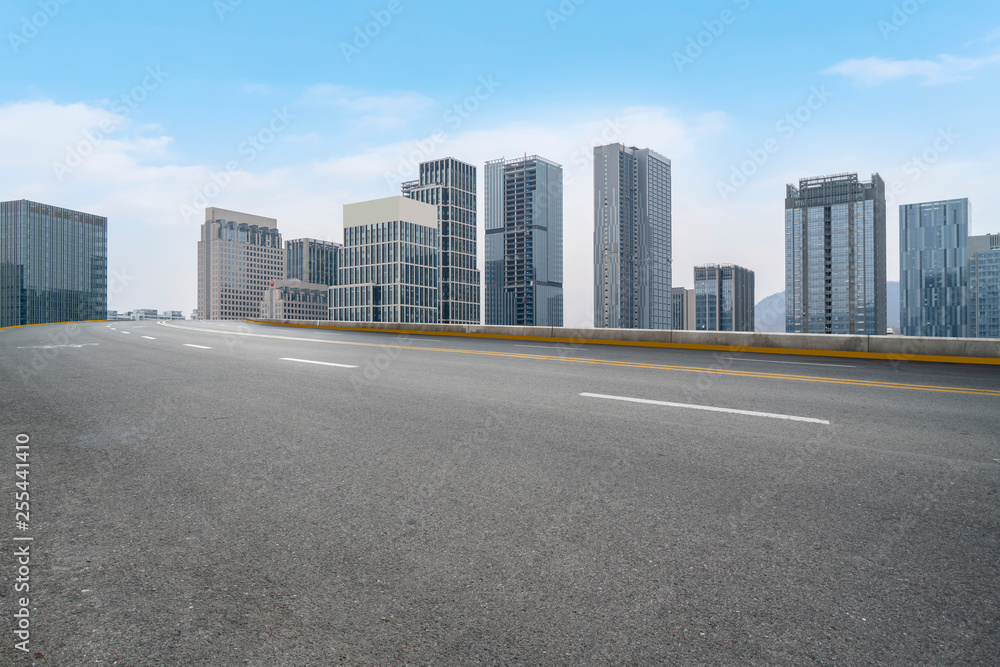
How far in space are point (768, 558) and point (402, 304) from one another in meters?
159

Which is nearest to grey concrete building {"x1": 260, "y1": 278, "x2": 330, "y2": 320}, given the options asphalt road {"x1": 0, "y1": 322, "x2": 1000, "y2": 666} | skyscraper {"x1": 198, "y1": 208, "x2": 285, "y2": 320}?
skyscraper {"x1": 198, "y1": 208, "x2": 285, "y2": 320}

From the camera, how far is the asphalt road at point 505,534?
208cm

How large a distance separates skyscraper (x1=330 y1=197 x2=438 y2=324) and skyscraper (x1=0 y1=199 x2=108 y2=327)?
5856 centimetres

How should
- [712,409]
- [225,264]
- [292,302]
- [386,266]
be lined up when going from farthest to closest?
[225,264] → [292,302] → [386,266] → [712,409]

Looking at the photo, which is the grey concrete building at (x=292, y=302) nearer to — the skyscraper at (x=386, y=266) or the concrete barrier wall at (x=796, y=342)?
the skyscraper at (x=386, y=266)

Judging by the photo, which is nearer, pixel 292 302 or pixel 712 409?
pixel 712 409

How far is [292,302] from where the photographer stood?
18812cm

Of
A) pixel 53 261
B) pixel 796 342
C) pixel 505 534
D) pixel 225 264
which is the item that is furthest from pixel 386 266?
pixel 505 534

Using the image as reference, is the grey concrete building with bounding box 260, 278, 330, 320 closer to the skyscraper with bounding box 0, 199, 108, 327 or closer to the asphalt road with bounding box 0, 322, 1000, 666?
the skyscraper with bounding box 0, 199, 108, 327

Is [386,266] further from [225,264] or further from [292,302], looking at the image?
[225,264]

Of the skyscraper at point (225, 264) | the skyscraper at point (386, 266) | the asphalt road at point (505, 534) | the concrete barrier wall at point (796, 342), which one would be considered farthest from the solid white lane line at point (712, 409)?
the skyscraper at point (225, 264)

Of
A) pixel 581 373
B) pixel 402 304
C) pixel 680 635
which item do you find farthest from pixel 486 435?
pixel 402 304

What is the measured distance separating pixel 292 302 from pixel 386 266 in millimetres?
46875

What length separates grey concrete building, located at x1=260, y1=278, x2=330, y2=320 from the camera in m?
185
